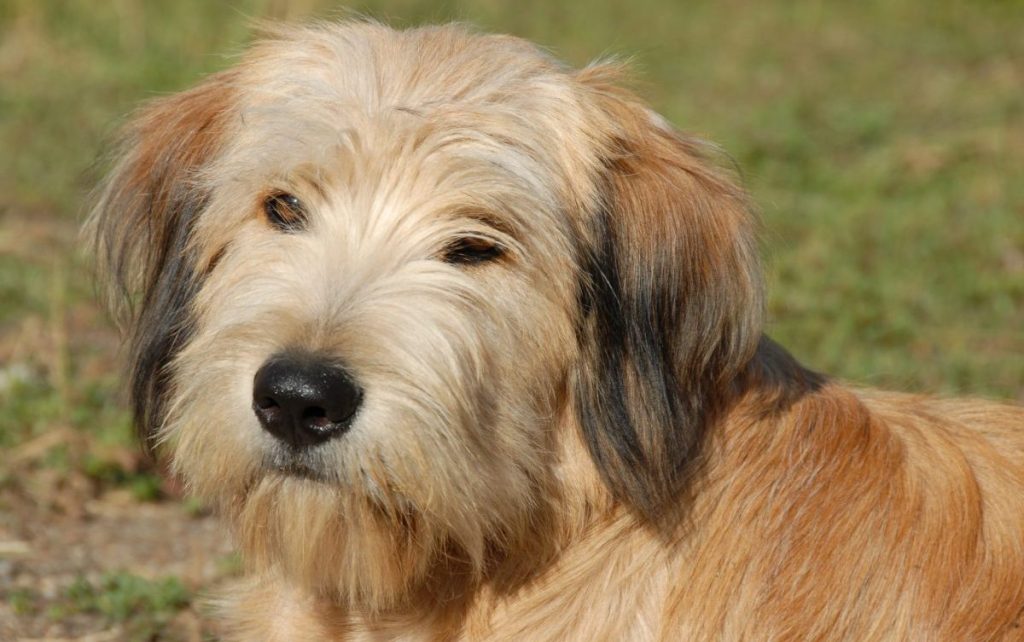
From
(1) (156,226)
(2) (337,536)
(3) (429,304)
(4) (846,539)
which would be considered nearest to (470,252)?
(3) (429,304)

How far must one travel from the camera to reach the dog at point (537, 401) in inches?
143

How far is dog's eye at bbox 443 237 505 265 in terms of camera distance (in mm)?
3875

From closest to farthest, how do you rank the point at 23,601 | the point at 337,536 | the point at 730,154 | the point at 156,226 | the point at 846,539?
the point at 337,536
the point at 846,539
the point at 156,226
the point at 730,154
the point at 23,601

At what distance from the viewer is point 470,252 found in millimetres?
3895

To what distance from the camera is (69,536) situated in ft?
19.4

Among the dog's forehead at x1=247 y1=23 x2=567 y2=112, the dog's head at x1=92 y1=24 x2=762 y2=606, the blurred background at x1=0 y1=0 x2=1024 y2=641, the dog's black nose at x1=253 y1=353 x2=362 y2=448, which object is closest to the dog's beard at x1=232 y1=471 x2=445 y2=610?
the dog's head at x1=92 y1=24 x2=762 y2=606

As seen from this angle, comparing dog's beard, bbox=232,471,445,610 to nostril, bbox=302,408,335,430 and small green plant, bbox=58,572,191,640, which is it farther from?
small green plant, bbox=58,572,191,640

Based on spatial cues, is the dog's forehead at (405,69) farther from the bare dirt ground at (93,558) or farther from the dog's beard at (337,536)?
the bare dirt ground at (93,558)

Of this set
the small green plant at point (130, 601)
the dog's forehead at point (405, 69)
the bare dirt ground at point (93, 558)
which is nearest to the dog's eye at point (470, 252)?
the dog's forehead at point (405, 69)

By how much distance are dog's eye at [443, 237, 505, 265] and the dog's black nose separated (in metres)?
0.64

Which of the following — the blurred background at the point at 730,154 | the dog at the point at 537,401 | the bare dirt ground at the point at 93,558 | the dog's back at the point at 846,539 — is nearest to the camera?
the dog at the point at 537,401

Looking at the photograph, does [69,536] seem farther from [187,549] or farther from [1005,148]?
[1005,148]

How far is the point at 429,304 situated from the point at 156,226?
3.71 ft

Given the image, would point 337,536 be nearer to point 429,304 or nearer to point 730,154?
point 429,304
